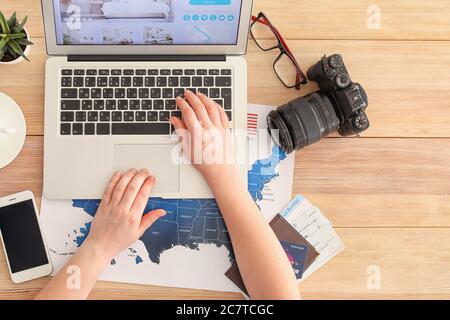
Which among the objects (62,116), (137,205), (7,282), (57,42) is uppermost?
(57,42)

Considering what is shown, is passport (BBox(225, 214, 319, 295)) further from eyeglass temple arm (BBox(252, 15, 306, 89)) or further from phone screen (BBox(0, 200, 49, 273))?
phone screen (BBox(0, 200, 49, 273))

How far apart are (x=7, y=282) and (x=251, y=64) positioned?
61 centimetres

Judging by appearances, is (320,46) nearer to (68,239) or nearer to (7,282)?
(68,239)

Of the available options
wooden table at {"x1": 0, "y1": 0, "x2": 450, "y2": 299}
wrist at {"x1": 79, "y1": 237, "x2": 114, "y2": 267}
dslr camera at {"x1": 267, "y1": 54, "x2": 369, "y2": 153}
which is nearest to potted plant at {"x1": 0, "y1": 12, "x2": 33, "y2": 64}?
wooden table at {"x1": 0, "y1": 0, "x2": 450, "y2": 299}

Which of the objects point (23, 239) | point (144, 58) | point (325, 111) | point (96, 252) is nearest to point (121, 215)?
point (96, 252)

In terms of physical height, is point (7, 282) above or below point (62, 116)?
below

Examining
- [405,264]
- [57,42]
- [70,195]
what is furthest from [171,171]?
[405,264]

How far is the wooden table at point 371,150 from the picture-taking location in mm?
846

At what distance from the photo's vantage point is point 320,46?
2.93 feet

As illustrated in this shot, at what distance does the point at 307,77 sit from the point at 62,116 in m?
0.46

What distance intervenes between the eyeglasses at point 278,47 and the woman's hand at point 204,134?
15 cm

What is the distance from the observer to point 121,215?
82 centimetres

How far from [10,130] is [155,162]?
0.88ft

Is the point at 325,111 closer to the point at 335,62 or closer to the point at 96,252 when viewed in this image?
the point at 335,62
